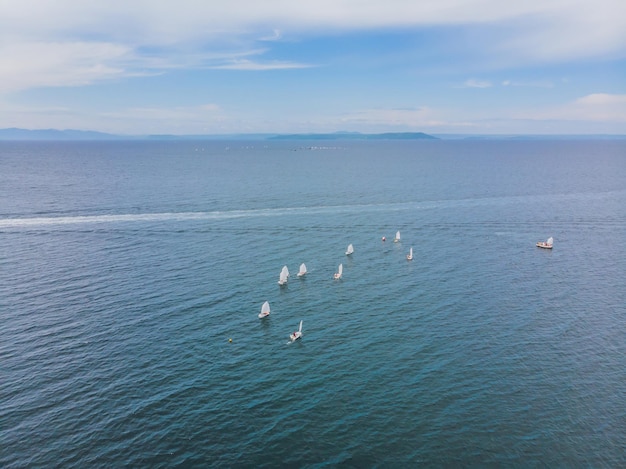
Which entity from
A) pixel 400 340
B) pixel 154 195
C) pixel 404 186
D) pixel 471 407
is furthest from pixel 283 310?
pixel 404 186

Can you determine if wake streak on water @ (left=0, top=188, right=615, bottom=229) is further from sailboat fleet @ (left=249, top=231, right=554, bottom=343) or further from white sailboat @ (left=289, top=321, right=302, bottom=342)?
white sailboat @ (left=289, top=321, right=302, bottom=342)

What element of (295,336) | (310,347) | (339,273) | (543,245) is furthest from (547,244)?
(295,336)

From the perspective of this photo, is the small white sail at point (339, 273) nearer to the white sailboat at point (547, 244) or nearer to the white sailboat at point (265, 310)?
the white sailboat at point (265, 310)

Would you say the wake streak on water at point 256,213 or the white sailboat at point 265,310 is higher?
the wake streak on water at point 256,213

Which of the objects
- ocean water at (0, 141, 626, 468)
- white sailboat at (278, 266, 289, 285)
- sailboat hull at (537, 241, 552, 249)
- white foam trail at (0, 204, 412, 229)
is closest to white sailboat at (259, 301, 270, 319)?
ocean water at (0, 141, 626, 468)

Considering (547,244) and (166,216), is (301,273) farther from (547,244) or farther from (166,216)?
(166,216)

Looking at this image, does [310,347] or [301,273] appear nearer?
[310,347]

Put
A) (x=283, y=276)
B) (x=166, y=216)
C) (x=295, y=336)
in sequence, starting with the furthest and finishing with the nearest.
Result: (x=166, y=216) < (x=283, y=276) < (x=295, y=336)

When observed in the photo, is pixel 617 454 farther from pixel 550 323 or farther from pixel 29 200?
pixel 29 200

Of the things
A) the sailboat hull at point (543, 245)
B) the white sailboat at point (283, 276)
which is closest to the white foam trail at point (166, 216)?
the sailboat hull at point (543, 245)
